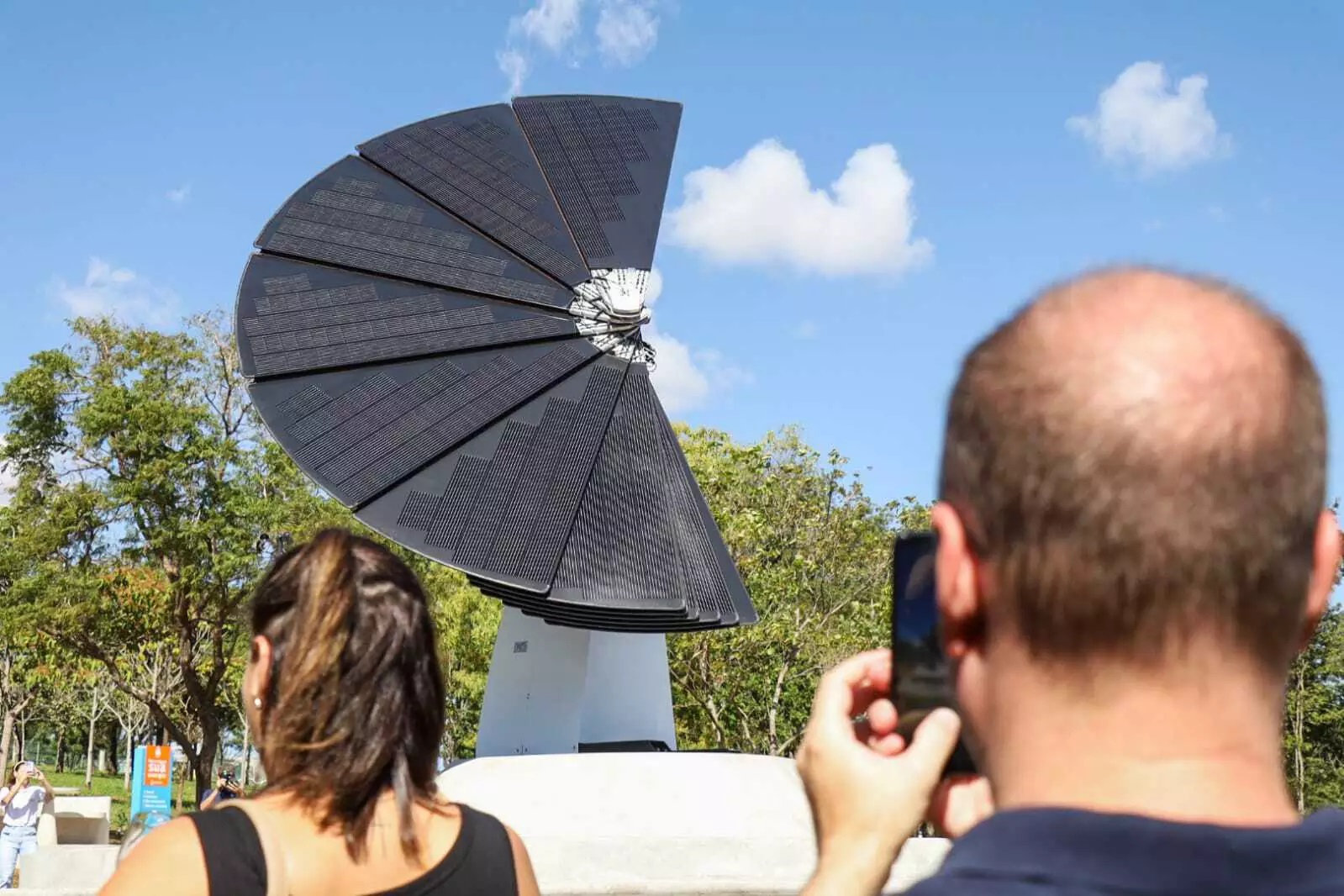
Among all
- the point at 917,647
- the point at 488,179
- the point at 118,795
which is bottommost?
the point at 118,795

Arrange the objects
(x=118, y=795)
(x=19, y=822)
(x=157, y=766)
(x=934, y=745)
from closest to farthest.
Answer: (x=934, y=745)
(x=19, y=822)
(x=157, y=766)
(x=118, y=795)

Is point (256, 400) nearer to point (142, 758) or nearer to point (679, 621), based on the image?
point (679, 621)

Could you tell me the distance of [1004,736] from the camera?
1.16 meters

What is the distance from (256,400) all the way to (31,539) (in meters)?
20.6

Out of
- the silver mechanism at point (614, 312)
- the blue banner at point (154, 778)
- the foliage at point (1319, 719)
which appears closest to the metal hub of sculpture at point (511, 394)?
the silver mechanism at point (614, 312)

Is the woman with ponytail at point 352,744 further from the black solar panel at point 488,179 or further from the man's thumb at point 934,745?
the black solar panel at point 488,179

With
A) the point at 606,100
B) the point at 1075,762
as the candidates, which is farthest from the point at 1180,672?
the point at 606,100

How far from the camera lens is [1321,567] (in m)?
1.20

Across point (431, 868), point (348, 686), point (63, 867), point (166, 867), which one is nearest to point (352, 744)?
point (348, 686)

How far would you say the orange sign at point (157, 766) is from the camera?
23.0 metres

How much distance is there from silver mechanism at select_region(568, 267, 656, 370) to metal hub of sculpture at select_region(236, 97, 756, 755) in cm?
2

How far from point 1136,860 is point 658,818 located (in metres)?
12.8

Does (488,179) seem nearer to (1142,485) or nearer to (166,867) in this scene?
(166,867)

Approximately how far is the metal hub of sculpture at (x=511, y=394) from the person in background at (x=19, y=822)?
522 cm
